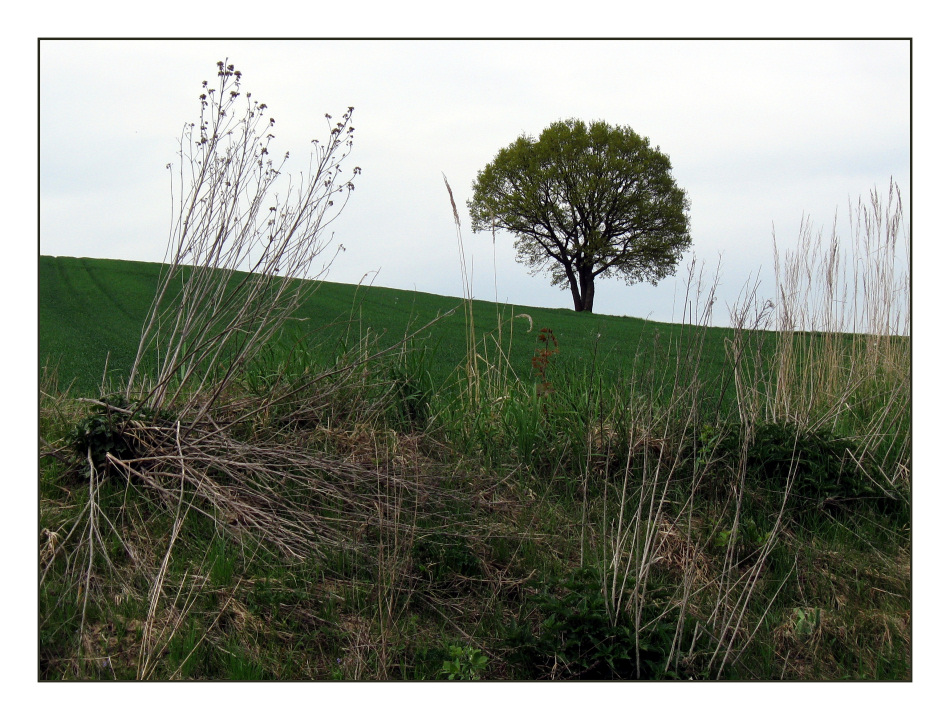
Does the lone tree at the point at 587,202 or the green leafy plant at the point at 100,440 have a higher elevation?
the lone tree at the point at 587,202

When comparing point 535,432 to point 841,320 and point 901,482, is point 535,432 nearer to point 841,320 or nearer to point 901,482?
point 901,482

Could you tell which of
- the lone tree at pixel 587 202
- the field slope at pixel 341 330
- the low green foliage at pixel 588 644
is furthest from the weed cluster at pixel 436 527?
the lone tree at pixel 587 202

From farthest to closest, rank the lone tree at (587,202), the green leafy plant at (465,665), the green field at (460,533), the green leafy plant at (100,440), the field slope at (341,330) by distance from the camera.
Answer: the lone tree at (587,202)
the field slope at (341,330)
the green leafy plant at (100,440)
the green field at (460,533)
the green leafy plant at (465,665)

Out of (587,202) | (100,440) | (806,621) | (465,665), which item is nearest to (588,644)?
(465,665)

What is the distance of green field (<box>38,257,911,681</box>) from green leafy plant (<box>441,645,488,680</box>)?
72 mm

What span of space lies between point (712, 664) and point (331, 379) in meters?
2.57

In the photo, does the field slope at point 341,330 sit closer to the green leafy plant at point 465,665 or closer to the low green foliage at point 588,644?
the low green foliage at point 588,644

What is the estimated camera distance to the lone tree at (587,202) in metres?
18.3

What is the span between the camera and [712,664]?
2375 millimetres

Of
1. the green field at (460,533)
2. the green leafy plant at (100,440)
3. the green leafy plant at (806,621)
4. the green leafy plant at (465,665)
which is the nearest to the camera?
the green leafy plant at (465,665)

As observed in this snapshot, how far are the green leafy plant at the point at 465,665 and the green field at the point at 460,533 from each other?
0.24 ft

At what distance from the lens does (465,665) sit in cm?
228

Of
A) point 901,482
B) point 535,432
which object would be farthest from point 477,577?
point 901,482

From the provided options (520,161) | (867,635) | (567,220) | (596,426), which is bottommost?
(867,635)
